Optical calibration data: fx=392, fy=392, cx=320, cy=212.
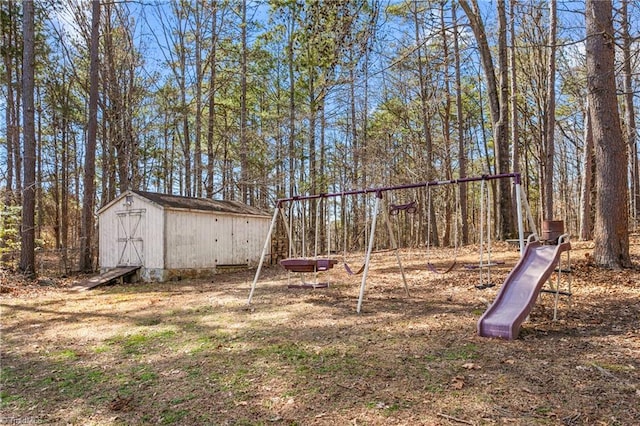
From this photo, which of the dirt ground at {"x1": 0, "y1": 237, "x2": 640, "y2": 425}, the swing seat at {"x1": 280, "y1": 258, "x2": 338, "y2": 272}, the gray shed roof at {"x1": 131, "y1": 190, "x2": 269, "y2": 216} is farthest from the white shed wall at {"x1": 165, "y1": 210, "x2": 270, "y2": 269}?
the swing seat at {"x1": 280, "y1": 258, "x2": 338, "y2": 272}

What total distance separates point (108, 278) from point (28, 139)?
4.43 m

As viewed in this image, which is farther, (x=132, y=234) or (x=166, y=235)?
(x=132, y=234)

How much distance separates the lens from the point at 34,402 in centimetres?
336

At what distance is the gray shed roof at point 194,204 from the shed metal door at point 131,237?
2.00 feet

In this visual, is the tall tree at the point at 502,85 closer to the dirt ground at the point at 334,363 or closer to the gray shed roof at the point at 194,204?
the dirt ground at the point at 334,363

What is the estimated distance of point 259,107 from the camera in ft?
71.4

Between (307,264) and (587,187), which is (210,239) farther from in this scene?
(587,187)

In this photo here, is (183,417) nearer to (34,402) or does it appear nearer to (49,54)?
(34,402)

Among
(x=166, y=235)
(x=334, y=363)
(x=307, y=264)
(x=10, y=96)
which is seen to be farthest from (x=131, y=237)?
(x=334, y=363)

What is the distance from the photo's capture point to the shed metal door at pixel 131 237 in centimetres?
1180

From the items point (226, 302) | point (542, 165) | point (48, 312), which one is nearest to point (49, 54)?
point (48, 312)

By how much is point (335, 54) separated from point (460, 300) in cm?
457

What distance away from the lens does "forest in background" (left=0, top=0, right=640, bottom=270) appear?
13375mm

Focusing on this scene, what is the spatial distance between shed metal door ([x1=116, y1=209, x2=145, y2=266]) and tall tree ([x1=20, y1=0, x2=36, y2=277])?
7.34ft
